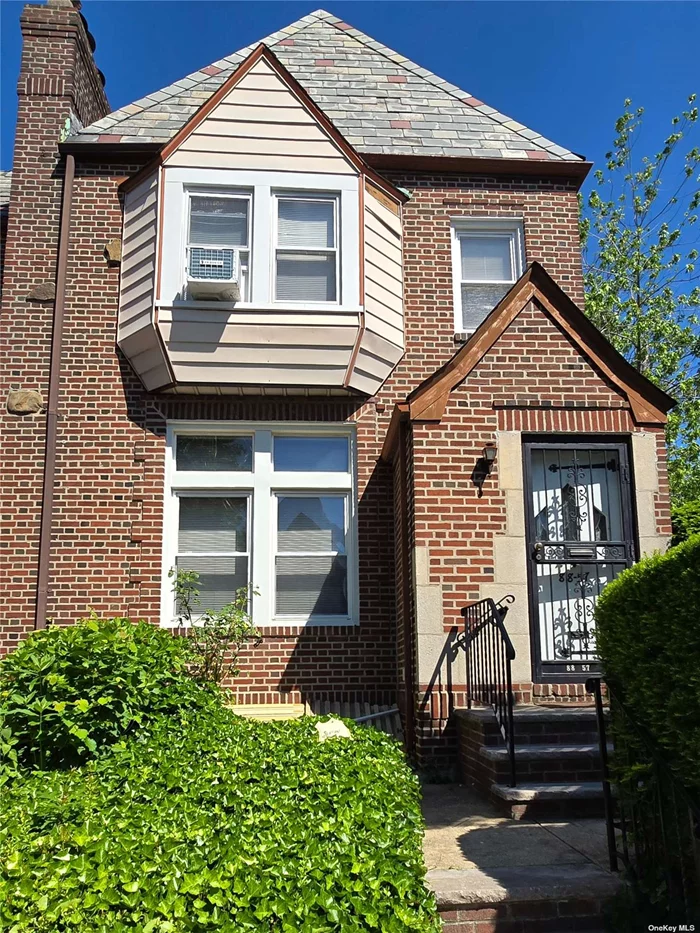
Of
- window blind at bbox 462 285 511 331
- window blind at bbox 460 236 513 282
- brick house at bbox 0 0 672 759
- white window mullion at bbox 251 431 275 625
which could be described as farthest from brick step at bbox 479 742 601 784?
window blind at bbox 460 236 513 282

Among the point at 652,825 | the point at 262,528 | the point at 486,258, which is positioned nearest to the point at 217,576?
the point at 262,528

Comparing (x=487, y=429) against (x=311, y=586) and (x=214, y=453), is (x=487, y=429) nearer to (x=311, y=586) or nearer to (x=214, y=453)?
(x=311, y=586)

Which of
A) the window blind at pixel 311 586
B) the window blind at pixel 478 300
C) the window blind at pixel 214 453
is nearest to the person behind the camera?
the window blind at pixel 311 586

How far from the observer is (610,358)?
852 cm

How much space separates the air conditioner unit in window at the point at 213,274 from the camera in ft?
30.6

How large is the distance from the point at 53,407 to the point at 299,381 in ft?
9.23

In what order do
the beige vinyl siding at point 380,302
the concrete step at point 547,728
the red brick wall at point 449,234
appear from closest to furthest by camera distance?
the concrete step at point 547,728 → the beige vinyl siding at point 380,302 → the red brick wall at point 449,234

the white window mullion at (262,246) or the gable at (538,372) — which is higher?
the white window mullion at (262,246)

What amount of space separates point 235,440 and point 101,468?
1538 mm

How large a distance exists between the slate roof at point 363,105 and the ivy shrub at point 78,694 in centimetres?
706

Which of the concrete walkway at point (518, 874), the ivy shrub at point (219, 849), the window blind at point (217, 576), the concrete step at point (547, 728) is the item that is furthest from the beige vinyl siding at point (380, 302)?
the ivy shrub at point (219, 849)

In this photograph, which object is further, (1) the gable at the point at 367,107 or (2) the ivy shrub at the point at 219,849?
(1) the gable at the point at 367,107

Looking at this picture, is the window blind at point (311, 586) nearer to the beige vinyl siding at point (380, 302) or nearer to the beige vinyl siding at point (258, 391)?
the beige vinyl siding at point (258, 391)

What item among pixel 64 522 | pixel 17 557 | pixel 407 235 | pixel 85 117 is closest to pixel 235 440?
pixel 64 522
